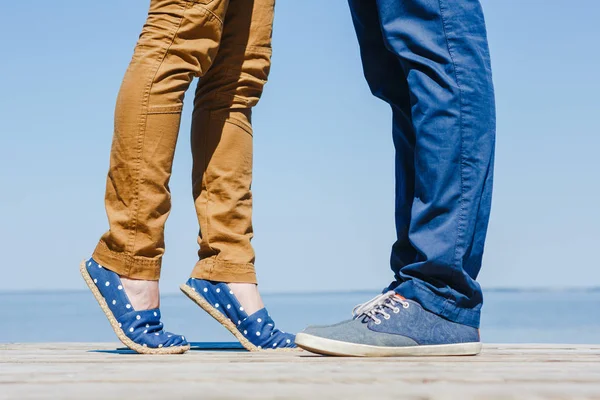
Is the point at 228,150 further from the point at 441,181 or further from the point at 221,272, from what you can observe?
the point at 441,181

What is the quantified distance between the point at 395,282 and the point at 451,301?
0.16 m

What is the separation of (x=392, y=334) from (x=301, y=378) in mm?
498

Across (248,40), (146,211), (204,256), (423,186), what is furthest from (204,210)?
(423,186)

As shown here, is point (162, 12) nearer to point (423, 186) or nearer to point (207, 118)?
point (207, 118)

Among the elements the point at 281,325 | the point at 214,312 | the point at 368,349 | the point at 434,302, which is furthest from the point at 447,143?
the point at 281,325

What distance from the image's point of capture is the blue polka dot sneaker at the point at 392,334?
1.57 m

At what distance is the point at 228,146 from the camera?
209 cm

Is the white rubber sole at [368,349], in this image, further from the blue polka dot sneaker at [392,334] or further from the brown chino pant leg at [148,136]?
the brown chino pant leg at [148,136]

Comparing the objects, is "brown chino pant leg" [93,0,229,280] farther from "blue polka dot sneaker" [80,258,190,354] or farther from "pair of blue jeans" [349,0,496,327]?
"pair of blue jeans" [349,0,496,327]

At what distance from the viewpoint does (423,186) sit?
1678 mm

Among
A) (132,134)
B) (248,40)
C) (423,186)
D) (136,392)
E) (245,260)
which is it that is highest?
(248,40)

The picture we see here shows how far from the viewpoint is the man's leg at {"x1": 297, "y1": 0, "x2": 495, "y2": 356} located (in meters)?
1.62

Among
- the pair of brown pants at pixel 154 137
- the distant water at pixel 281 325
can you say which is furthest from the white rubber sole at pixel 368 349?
the distant water at pixel 281 325

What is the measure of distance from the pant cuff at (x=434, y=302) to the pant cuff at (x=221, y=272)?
50cm
